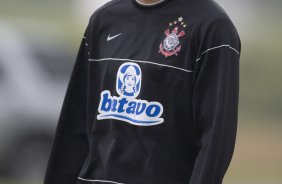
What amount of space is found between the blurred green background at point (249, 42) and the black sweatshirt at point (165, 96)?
5586 millimetres

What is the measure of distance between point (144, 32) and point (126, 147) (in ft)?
1.25

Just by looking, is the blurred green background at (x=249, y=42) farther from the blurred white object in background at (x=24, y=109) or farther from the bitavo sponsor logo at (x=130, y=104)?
the bitavo sponsor logo at (x=130, y=104)

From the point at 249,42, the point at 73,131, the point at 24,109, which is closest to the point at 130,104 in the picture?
the point at 73,131

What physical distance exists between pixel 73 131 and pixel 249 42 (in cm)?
732

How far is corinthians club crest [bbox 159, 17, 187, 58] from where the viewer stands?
9.11ft

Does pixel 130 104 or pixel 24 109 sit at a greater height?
pixel 130 104

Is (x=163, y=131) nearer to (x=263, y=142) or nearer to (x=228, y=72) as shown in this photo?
(x=228, y=72)

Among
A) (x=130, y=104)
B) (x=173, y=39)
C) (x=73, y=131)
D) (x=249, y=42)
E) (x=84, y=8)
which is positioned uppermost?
(x=173, y=39)

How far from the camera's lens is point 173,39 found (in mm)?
2793

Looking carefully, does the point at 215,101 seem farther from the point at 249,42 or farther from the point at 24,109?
the point at 249,42

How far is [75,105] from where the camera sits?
310 cm

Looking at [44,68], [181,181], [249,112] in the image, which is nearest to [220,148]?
[181,181]

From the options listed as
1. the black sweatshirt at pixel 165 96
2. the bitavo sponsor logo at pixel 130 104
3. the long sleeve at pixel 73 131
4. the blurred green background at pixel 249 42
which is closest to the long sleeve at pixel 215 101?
the black sweatshirt at pixel 165 96

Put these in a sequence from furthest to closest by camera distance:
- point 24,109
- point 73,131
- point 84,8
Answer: point 84,8
point 24,109
point 73,131
